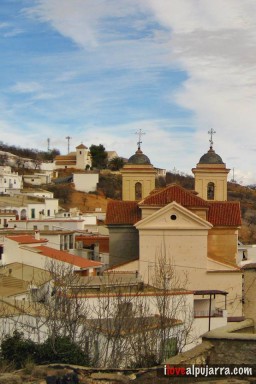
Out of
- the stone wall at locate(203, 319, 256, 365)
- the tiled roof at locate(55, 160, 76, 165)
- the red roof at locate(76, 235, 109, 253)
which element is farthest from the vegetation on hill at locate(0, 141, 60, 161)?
the stone wall at locate(203, 319, 256, 365)

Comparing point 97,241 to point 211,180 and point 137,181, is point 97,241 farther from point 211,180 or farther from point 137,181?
point 211,180

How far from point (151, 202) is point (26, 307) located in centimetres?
1535

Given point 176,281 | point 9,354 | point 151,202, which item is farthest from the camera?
point 151,202

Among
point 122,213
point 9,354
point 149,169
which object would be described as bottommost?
point 9,354

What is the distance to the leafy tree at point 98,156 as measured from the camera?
109375 millimetres

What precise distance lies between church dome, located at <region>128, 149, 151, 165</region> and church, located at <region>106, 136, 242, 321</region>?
6538mm

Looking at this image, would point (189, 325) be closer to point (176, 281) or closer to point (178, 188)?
point (176, 281)

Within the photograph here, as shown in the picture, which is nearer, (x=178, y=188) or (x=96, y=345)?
(x=96, y=345)

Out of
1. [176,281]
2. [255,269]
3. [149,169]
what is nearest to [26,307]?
[255,269]

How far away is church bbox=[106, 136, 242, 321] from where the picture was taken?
33.1 metres

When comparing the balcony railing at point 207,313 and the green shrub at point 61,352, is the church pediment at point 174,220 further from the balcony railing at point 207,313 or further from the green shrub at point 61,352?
the green shrub at point 61,352

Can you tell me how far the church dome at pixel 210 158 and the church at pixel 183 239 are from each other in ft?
19.7

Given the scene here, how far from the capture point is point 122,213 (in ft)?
126

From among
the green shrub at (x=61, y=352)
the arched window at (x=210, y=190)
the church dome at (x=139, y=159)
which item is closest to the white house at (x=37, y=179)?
the church dome at (x=139, y=159)
